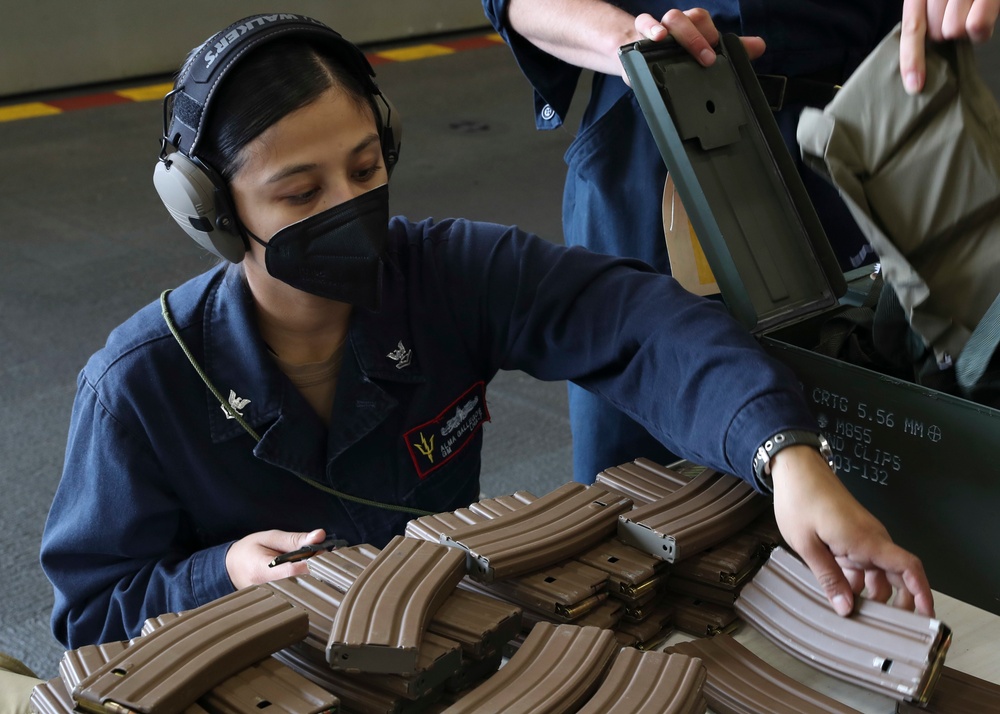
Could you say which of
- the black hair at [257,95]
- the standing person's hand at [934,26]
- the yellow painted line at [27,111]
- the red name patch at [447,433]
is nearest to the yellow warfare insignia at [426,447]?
the red name patch at [447,433]

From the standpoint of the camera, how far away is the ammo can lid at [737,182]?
180cm

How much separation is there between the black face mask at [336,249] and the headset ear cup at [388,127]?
0.13 meters

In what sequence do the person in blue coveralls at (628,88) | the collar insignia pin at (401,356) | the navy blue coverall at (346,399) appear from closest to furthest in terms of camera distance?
the navy blue coverall at (346,399) → the collar insignia pin at (401,356) → the person in blue coveralls at (628,88)

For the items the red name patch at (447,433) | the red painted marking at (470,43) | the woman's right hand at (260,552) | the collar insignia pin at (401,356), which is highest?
the collar insignia pin at (401,356)

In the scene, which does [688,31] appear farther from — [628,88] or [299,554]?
[299,554]

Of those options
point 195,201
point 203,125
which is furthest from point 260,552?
point 203,125

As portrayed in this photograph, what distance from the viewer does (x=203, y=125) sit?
1.67m

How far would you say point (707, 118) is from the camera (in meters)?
1.82

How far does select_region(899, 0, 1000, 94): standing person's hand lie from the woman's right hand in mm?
1093

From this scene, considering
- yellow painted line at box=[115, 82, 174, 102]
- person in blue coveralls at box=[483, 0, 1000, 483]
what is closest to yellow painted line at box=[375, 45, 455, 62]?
yellow painted line at box=[115, 82, 174, 102]

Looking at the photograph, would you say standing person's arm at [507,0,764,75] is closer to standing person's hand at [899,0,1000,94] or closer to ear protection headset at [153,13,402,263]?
standing person's hand at [899,0,1000,94]

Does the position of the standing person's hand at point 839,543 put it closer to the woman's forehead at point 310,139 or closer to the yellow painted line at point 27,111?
the woman's forehead at point 310,139

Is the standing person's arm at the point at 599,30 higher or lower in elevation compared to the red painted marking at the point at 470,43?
higher

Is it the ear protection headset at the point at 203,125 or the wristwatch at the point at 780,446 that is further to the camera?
the ear protection headset at the point at 203,125
